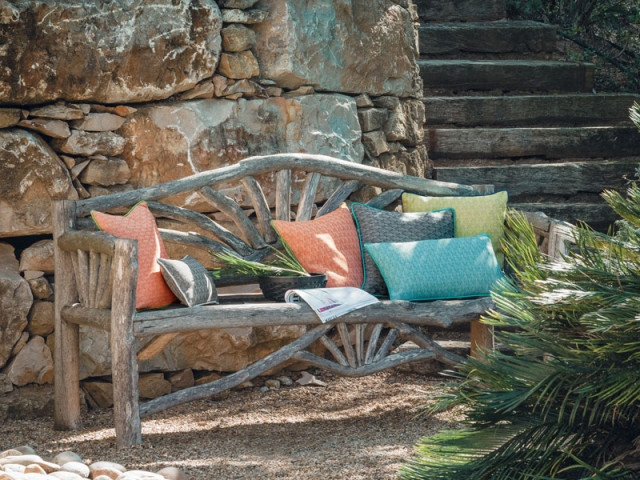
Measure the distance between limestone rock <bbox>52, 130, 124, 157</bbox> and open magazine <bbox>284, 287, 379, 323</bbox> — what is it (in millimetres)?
954

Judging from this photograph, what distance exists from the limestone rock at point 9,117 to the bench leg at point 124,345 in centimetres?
75

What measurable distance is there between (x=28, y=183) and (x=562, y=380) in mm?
2712

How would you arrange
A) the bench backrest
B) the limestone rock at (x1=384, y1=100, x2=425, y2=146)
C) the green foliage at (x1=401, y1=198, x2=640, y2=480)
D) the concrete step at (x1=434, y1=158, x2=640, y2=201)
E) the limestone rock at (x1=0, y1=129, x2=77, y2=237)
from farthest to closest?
the concrete step at (x1=434, y1=158, x2=640, y2=201) < the limestone rock at (x1=384, y1=100, x2=425, y2=146) < the limestone rock at (x1=0, y1=129, x2=77, y2=237) < the bench backrest < the green foliage at (x1=401, y1=198, x2=640, y2=480)

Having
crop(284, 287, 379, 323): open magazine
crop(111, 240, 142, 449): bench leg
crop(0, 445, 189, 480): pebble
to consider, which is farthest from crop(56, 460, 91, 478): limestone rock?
crop(284, 287, 379, 323): open magazine

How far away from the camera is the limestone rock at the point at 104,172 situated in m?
3.67

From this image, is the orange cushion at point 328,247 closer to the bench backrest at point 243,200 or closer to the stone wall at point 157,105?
the bench backrest at point 243,200

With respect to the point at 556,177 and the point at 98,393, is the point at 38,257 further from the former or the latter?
the point at 556,177

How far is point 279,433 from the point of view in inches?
137

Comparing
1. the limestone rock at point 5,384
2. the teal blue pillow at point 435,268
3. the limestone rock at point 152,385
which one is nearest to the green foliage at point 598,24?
the teal blue pillow at point 435,268

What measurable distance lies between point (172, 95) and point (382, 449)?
66.8 inches

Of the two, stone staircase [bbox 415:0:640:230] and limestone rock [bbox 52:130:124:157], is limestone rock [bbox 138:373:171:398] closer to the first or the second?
limestone rock [bbox 52:130:124:157]

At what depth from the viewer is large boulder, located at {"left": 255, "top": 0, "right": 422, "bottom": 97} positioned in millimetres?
3975

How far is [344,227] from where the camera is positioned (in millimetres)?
3826

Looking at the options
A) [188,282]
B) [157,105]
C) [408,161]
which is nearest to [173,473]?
[188,282]
